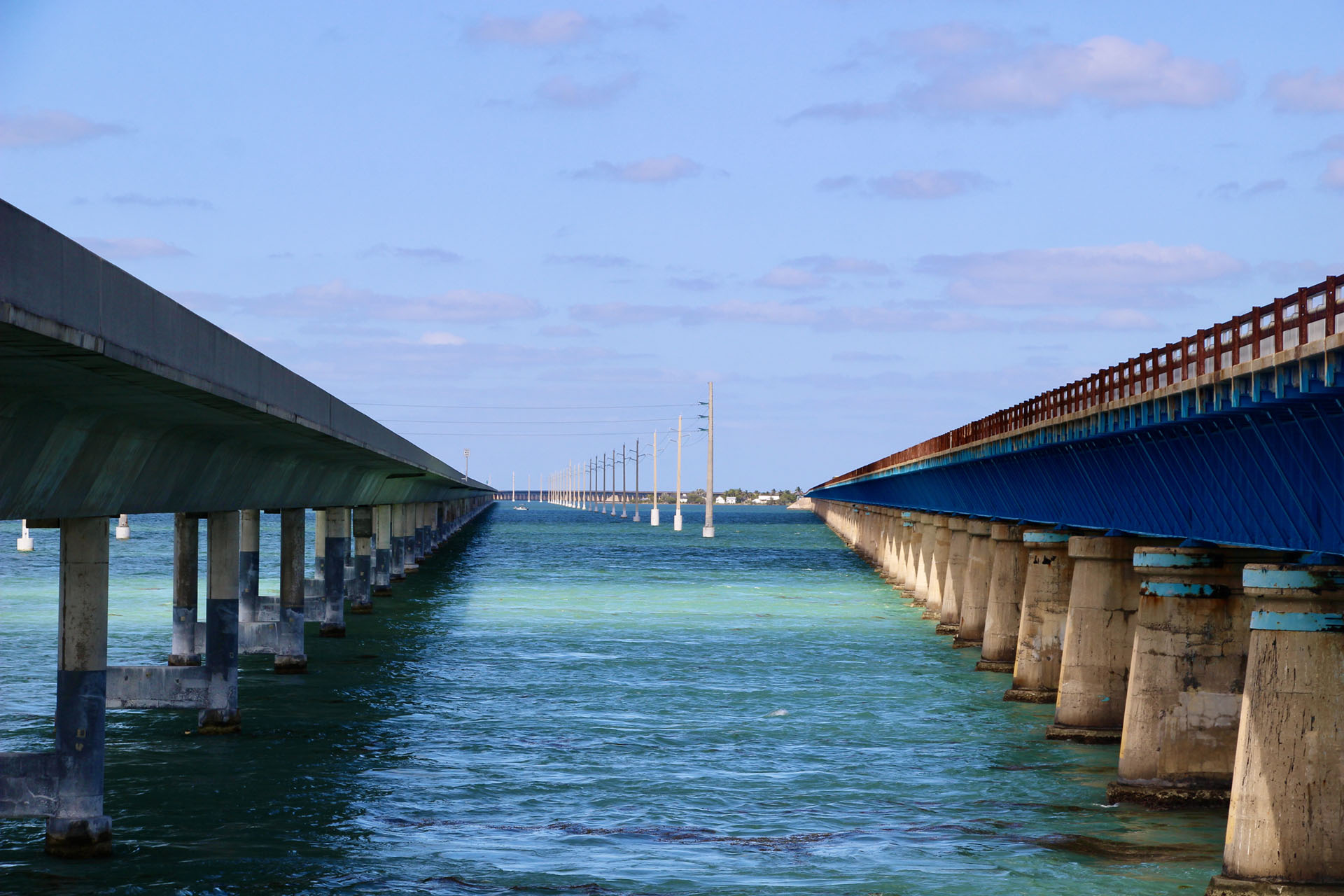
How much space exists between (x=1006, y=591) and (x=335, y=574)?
20081 mm

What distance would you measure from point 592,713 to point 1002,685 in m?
11.7

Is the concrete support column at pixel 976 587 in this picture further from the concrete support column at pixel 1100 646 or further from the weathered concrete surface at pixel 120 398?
the weathered concrete surface at pixel 120 398

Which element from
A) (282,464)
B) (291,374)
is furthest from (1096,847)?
(282,464)

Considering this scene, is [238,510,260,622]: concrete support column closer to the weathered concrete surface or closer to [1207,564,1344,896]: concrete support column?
the weathered concrete surface

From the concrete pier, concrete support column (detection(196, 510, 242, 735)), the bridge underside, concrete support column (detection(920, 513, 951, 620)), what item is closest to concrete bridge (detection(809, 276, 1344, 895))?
the bridge underside

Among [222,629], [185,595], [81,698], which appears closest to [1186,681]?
[81,698]

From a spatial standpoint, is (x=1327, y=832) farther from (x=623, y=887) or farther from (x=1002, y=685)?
(x=1002, y=685)

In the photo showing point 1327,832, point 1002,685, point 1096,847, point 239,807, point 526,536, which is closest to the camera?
point 1327,832

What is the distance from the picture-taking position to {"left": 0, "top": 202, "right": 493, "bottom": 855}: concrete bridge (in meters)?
14.2

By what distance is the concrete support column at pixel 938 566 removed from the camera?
63.8 meters

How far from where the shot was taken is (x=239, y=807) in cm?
2400

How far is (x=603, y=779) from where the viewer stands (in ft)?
89.8

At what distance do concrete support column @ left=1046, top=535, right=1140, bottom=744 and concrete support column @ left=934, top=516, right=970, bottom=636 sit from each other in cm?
2471

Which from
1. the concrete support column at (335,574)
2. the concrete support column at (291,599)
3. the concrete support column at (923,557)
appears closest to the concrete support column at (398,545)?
the concrete support column at (923,557)
